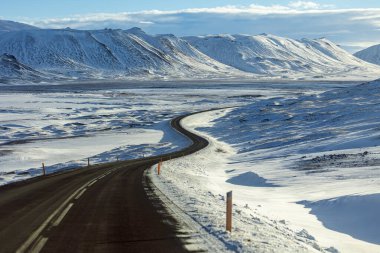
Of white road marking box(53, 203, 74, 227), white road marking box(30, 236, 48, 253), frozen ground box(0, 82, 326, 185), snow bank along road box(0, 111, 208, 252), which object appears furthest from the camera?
frozen ground box(0, 82, 326, 185)

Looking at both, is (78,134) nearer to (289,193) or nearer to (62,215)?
(289,193)

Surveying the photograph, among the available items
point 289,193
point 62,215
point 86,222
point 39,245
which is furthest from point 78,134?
point 39,245

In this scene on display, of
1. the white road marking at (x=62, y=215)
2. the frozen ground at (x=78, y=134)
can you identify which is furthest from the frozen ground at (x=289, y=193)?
the frozen ground at (x=78, y=134)

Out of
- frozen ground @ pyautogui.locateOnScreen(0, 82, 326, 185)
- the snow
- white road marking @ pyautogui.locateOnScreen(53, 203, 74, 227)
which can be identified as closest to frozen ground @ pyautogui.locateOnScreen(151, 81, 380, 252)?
white road marking @ pyautogui.locateOnScreen(53, 203, 74, 227)

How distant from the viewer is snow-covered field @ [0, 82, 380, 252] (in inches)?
537

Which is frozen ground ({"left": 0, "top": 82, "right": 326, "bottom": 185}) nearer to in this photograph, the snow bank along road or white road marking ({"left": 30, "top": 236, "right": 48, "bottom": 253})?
the snow bank along road

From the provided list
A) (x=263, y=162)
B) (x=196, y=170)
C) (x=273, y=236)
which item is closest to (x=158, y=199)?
(x=273, y=236)

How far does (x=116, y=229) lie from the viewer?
11859 mm

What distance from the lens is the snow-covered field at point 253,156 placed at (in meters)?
13.6

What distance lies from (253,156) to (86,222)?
3542cm

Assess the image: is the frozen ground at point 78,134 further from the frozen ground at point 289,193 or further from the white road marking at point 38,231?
the white road marking at point 38,231

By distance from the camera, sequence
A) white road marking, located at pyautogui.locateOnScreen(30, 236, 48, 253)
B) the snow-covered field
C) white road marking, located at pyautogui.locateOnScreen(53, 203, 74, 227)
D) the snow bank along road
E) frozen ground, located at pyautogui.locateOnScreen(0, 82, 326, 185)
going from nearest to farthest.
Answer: white road marking, located at pyautogui.locateOnScreen(30, 236, 48, 253), the snow bank along road, white road marking, located at pyautogui.locateOnScreen(53, 203, 74, 227), the snow-covered field, frozen ground, located at pyautogui.locateOnScreen(0, 82, 326, 185)

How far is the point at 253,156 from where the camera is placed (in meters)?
47.2

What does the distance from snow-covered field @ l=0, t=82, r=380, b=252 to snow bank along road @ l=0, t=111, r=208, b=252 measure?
116 centimetres
